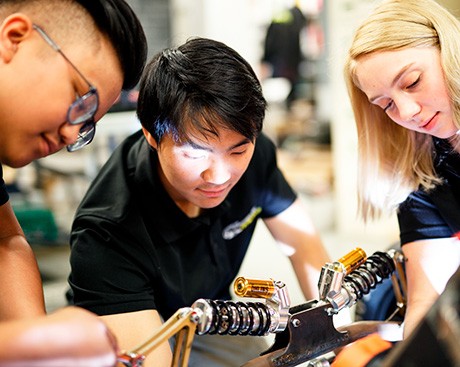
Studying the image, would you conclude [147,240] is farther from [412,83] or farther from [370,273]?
[412,83]

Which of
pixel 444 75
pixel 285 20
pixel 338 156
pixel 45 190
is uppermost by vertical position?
pixel 444 75

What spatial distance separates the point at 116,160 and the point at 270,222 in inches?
13.9

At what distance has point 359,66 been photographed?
1.07 m

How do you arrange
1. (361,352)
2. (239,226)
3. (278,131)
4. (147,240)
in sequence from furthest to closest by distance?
(278,131) → (239,226) → (147,240) → (361,352)

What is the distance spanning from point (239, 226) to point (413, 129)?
0.38 m

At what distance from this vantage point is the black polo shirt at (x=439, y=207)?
46.2 inches

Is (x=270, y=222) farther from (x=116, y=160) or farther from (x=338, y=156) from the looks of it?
(x=338, y=156)

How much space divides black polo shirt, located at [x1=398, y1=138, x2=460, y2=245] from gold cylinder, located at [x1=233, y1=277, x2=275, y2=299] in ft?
1.47

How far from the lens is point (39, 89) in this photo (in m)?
0.75

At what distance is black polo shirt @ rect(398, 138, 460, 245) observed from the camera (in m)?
1.17

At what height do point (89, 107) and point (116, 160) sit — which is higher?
Answer: point (89, 107)

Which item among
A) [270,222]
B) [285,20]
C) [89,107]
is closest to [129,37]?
[89,107]

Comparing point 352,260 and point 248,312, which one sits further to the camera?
point 352,260

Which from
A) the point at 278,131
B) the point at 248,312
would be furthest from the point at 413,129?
the point at 278,131
